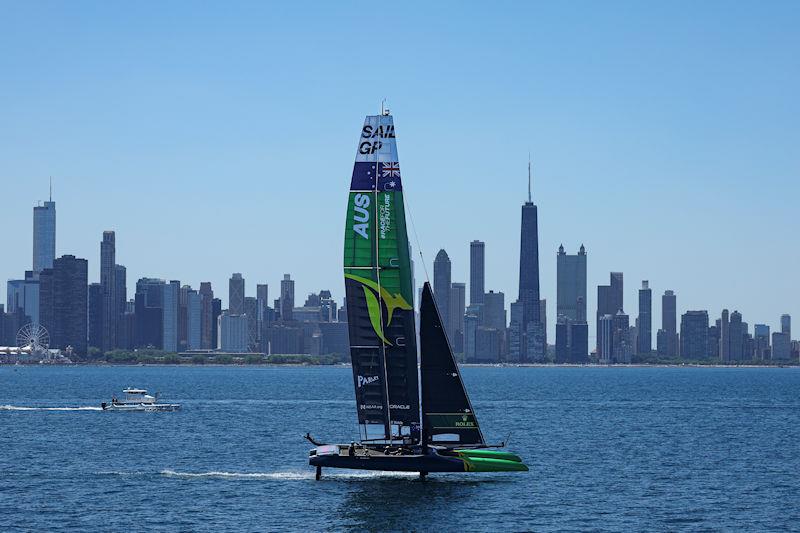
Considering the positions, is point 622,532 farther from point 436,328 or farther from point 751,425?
point 751,425

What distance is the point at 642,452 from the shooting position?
8888 cm

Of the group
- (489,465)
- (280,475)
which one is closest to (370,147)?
(489,465)

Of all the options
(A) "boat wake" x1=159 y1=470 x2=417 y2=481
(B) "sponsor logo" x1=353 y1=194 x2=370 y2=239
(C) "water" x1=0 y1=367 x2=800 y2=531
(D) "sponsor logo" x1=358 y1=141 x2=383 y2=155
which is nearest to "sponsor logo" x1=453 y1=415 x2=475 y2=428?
(C) "water" x1=0 y1=367 x2=800 y2=531

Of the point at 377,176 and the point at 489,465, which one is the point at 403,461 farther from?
the point at 377,176

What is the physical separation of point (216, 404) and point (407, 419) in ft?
310

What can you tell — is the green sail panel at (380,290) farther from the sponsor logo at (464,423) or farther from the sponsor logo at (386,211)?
the sponsor logo at (464,423)

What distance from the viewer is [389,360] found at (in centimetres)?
6456

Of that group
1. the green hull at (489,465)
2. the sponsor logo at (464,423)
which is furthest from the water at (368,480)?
the sponsor logo at (464,423)

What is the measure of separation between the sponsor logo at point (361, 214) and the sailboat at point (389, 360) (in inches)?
1.9

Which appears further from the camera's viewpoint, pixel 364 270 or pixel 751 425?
pixel 751 425

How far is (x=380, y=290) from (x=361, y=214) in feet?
12.5

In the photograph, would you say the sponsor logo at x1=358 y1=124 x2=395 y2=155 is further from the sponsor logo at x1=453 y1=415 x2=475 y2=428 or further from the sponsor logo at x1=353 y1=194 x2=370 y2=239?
the sponsor logo at x1=453 y1=415 x2=475 y2=428

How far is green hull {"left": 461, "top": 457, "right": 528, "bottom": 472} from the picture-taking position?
63781 millimetres

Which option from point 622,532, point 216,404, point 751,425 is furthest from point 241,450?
point 216,404
